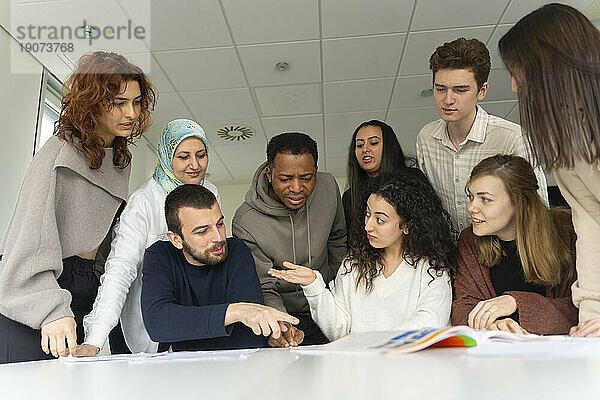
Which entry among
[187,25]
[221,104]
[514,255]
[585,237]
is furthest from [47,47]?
[585,237]

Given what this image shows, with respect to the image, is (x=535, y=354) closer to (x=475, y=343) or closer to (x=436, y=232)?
(x=475, y=343)

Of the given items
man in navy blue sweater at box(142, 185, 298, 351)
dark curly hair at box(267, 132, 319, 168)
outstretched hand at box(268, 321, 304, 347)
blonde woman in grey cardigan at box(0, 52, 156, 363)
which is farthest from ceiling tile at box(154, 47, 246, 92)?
outstretched hand at box(268, 321, 304, 347)

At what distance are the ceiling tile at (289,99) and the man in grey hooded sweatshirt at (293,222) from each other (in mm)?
1946

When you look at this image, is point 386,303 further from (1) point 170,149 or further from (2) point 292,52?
(2) point 292,52

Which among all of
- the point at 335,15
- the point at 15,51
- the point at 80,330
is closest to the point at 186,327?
the point at 80,330

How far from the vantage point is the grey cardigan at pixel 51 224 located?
147cm

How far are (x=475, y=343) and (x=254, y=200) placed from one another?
4.24 ft

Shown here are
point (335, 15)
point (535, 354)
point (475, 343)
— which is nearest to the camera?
point (535, 354)

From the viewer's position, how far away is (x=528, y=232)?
5.46 feet

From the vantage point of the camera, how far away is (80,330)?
1.71m

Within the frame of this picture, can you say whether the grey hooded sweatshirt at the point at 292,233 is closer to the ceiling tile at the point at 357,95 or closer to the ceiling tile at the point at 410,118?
the ceiling tile at the point at 357,95

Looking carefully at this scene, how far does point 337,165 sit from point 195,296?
436 centimetres

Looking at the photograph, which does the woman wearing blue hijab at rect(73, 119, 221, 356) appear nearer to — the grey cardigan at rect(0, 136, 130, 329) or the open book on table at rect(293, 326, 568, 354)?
the grey cardigan at rect(0, 136, 130, 329)

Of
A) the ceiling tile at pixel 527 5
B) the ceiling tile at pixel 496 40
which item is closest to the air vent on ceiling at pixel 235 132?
the ceiling tile at pixel 496 40
